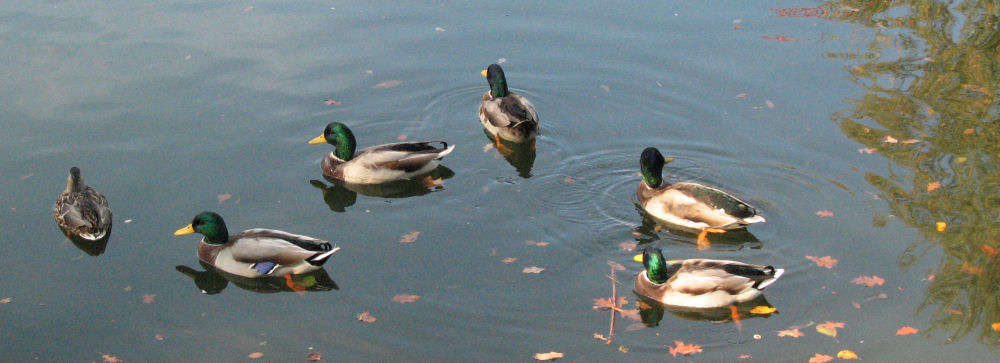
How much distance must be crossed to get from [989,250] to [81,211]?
361 inches

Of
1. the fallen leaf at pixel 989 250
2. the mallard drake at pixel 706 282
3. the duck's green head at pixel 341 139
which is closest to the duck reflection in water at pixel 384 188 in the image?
the duck's green head at pixel 341 139

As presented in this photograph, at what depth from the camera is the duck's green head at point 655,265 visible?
29.8 feet

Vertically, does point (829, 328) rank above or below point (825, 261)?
below

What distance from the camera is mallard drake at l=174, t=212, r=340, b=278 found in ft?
31.7

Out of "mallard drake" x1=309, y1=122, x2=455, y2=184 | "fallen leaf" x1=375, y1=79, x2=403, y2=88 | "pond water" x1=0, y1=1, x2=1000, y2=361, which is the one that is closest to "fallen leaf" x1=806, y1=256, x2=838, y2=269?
"pond water" x1=0, y1=1, x2=1000, y2=361

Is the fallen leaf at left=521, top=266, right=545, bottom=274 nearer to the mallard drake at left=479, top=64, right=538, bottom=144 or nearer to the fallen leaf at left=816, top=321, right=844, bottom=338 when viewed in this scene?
the fallen leaf at left=816, top=321, right=844, bottom=338

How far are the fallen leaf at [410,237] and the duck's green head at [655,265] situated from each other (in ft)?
8.14

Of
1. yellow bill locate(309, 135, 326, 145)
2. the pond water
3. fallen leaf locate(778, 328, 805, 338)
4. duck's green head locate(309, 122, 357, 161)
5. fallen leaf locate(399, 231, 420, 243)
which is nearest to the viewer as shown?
fallen leaf locate(778, 328, 805, 338)

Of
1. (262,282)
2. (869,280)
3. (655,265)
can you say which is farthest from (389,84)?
(869,280)

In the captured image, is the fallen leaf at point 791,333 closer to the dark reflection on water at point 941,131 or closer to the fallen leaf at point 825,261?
the fallen leaf at point 825,261

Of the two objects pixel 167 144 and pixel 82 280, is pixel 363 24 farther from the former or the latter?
pixel 82 280

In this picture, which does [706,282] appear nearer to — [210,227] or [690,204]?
[690,204]

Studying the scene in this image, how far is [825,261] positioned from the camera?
31.8 feet

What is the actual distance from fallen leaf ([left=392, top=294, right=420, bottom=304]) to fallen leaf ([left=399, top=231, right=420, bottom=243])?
104 cm
